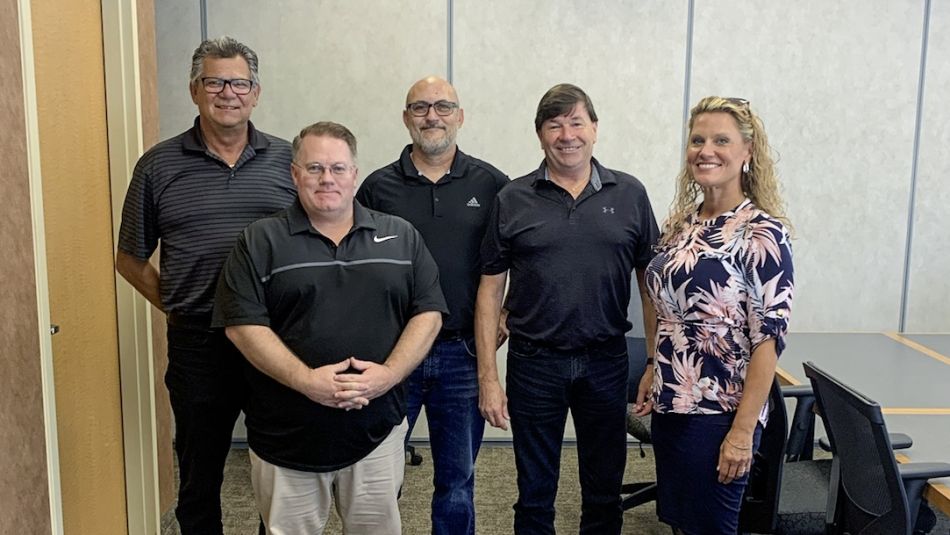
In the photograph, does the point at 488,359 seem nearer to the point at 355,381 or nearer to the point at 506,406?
the point at 506,406

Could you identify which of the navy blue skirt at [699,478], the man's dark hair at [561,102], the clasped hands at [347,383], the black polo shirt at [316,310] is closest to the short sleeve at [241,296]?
the black polo shirt at [316,310]

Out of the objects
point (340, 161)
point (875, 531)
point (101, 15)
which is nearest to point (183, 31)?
point (101, 15)

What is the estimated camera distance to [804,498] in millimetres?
2324

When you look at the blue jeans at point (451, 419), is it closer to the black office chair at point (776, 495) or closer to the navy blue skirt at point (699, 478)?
the navy blue skirt at point (699, 478)

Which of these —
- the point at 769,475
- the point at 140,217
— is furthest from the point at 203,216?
the point at 769,475

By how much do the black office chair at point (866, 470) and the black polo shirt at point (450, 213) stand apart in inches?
39.5

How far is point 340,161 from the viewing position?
1.94 meters

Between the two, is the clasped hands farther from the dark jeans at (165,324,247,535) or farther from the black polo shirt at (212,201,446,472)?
the dark jeans at (165,324,247,535)

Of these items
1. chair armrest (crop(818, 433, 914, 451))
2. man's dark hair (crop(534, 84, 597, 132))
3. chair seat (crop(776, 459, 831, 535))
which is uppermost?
man's dark hair (crop(534, 84, 597, 132))

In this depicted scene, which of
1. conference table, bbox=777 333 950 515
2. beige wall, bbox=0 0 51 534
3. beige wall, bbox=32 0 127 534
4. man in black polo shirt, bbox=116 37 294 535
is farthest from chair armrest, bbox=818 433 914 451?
beige wall, bbox=32 0 127 534

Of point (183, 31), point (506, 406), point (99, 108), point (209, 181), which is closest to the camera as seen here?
point (209, 181)

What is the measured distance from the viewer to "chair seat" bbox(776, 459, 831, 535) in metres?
2.21

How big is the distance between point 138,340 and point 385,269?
1251 millimetres

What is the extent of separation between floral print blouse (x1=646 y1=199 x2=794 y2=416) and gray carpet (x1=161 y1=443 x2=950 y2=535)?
4.19 ft
